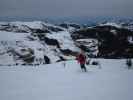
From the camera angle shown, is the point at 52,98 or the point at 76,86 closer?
the point at 52,98

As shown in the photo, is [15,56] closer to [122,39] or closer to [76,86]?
[122,39]

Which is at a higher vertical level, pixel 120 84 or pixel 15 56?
pixel 120 84

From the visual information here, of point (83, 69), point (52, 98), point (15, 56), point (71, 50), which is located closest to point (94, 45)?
point (71, 50)

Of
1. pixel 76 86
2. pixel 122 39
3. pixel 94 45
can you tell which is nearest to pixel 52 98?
pixel 76 86

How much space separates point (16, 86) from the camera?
1145cm

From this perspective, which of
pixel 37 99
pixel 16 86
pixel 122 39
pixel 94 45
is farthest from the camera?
pixel 94 45

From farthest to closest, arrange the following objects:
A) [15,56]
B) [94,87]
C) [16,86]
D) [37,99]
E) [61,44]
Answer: [61,44] < [15,56] < [16,86] < [94,87] < [37,99]

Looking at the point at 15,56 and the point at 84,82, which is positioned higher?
the point at 84,82

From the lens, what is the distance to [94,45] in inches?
3967

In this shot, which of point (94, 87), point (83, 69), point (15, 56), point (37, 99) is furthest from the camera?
point (15, 56)

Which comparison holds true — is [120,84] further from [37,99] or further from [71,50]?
[71,50]

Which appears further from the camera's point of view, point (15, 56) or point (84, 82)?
point (15, 56)

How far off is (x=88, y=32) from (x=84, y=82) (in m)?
116

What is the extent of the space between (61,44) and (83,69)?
356 feet
